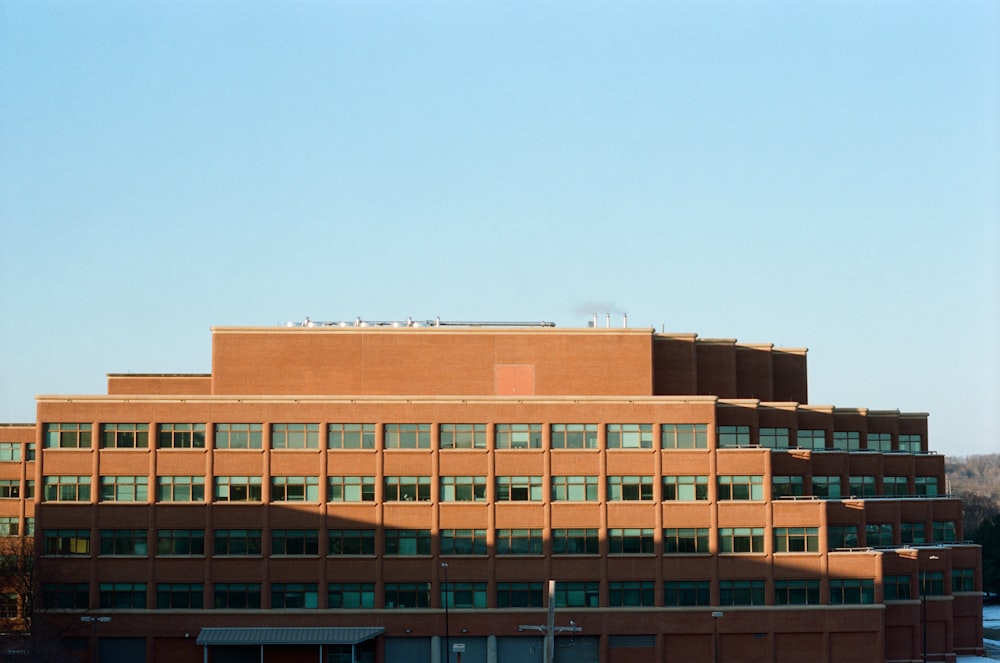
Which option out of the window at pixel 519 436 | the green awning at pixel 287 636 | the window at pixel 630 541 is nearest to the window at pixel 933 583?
the window at pixel 630 541

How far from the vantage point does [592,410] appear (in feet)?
326

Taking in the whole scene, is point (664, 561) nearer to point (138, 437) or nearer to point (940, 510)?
point (940, 510)

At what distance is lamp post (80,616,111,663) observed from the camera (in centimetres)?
9688

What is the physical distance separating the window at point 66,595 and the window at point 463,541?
24052 mm

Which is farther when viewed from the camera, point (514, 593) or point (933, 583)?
point (933, 583)

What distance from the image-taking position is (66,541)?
9800 cm

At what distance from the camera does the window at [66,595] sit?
97312 millimetres

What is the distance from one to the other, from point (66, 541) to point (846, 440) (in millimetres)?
58624

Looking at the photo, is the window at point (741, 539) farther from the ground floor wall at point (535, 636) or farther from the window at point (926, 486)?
the window at point (926, 486)

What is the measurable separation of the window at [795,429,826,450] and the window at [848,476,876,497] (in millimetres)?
3396

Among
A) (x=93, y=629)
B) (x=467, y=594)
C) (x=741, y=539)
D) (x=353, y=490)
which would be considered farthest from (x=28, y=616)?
(x=741, y=539)

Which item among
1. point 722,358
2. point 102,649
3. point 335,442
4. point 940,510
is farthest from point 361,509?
point 940,510

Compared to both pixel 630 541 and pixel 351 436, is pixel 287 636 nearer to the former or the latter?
pixel 351 436

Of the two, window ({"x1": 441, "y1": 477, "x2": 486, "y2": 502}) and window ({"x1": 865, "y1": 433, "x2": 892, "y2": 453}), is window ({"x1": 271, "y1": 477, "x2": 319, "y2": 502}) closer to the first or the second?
window ({"x1": 441, "y1": 477, "x2": 486, "y2": 502})
